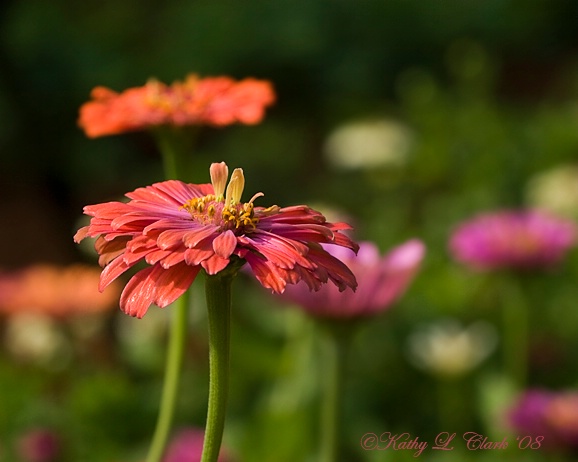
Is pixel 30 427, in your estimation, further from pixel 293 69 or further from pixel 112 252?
pixel 293 69

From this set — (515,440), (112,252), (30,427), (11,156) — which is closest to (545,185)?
(515,440)

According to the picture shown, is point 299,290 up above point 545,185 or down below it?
below

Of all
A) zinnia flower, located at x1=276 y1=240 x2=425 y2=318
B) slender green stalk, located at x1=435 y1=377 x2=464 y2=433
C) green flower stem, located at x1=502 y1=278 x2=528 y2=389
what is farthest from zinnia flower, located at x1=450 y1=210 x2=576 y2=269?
zinnia flower, located at x1=276 y1=240 x2=425 y2=318

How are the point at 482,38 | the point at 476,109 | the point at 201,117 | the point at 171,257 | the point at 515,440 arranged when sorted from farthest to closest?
Result: the point at 482,38 → the point at 476,109 → the point at 515,440 → the point at 201,117 → the point at 171,257

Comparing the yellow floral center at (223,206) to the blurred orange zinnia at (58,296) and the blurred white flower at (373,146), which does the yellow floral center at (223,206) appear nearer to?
the blurred orange zinnia at (58,296)

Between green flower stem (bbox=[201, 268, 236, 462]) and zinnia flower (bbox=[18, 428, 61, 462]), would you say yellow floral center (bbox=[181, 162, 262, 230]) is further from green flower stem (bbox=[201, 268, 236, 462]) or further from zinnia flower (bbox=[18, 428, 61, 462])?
zinnia flower (bbox=[18, 428, 61, 462])
